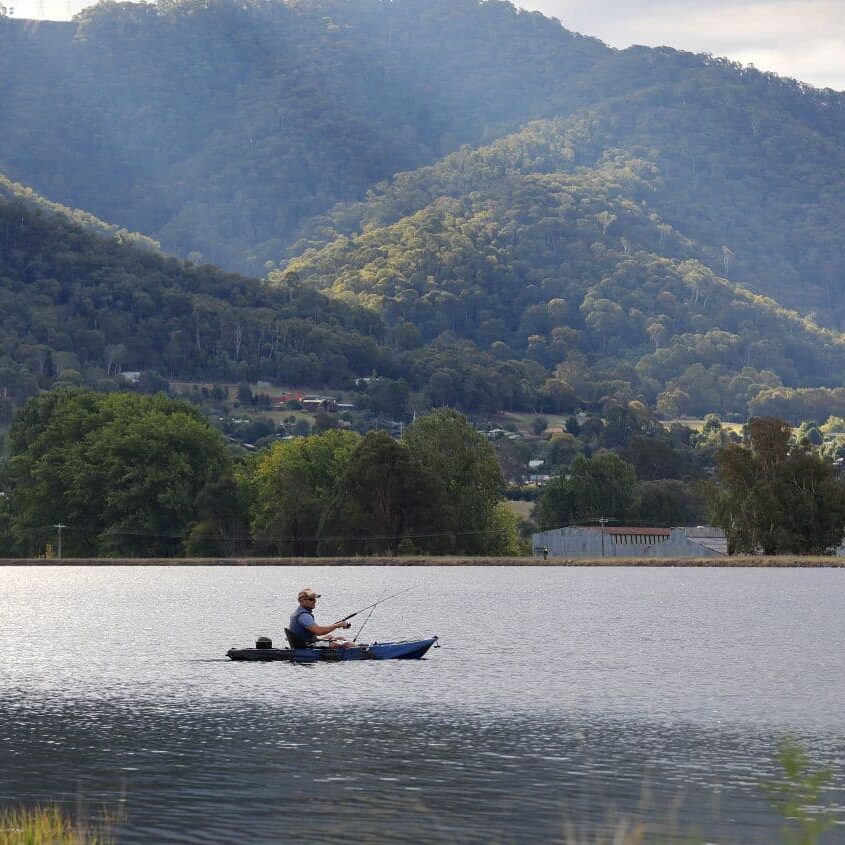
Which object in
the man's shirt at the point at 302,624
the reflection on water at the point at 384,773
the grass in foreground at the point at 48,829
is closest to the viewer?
the grass in foreground at the point at 48,829

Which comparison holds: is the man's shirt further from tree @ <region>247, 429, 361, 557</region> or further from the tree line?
tree @ <region>247, 429, 361, 557</region>

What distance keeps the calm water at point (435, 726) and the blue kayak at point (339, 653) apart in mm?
791

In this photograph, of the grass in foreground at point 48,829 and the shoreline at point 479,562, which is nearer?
the grass in foreground at point 48,829

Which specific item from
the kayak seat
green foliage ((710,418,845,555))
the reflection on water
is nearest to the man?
the kayak seat

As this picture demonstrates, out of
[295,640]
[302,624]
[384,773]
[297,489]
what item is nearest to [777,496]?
[297,489]

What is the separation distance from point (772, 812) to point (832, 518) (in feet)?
425

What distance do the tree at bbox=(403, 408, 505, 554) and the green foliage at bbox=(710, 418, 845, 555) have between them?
2529 cm

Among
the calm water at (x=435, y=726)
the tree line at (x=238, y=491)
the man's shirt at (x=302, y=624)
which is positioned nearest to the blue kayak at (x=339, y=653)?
the man's shirt at (x=302, y=624)

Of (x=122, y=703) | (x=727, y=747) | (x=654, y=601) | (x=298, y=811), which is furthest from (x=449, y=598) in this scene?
(x=298, y=811)

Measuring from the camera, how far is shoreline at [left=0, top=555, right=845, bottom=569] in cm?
15591

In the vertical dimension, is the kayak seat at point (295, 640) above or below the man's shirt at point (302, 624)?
below

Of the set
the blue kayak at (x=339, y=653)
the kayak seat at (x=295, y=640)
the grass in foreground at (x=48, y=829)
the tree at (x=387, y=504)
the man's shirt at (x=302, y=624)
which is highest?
the tree at (x=387, y=504)

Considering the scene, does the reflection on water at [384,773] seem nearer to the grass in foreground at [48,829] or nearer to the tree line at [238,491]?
the grass in foreground at [48,829]

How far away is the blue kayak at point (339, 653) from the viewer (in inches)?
2238
